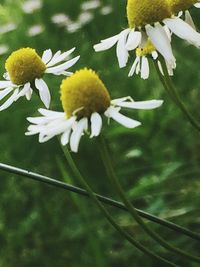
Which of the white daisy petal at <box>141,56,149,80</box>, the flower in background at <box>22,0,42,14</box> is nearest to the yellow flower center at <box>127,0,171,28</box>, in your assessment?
the white daisy petal at <box>141,56,149,80</box>

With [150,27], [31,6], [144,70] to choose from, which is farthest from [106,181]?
[31,6]

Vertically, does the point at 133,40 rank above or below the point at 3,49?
below

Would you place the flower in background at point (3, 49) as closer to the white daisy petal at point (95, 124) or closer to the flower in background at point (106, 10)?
the flower in background at point (106, 10)

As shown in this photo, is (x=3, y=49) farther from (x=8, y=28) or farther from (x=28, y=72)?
(x=28, y=72)

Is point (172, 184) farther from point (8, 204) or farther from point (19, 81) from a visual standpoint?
point (19, 81)

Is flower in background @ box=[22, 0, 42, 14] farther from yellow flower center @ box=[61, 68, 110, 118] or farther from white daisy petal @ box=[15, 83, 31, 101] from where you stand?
yellow flower center @ box=[61, 68, 110, 118]

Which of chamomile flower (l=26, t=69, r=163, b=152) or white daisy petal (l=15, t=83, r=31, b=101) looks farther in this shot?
white daisy petal (l=15, t=83, r=31, b=101)

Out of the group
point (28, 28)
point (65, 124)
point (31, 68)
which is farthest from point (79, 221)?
point (28, 28)
